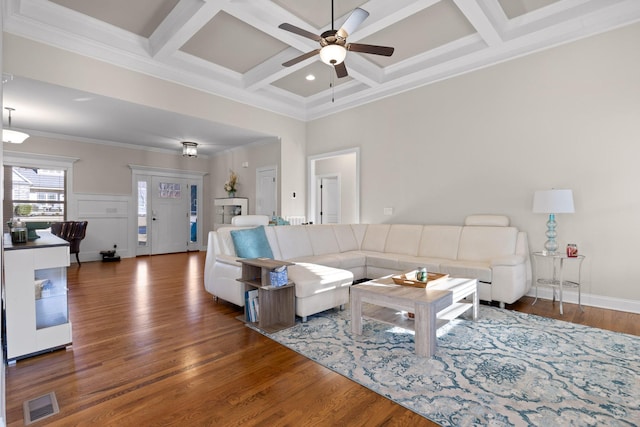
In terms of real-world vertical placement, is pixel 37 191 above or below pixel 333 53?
below

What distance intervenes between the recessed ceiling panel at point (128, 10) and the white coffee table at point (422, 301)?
12.0 ft

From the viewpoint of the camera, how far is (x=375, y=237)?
5230mm

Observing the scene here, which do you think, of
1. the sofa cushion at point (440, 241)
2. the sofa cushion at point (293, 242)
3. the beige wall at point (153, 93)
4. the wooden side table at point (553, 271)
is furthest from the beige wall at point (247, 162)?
the wooden side table at point (553, 271)

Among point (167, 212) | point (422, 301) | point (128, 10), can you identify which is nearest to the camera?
point (422, 301)

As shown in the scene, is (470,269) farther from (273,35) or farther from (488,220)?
(273,35)

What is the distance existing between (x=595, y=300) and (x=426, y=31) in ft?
12.4

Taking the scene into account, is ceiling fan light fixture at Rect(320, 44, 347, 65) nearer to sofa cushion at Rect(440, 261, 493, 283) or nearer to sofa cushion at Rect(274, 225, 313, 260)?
sofa cushion at Rect(274, 225, 313, 260)

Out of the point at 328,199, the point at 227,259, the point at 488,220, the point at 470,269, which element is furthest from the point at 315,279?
the point at 328,199

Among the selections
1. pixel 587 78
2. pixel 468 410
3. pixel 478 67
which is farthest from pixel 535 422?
pixel 478 67

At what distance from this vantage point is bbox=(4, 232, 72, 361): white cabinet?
2.31 m

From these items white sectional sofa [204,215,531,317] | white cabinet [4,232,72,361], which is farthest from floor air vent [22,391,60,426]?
white sectional sofa [204,215,531,317]

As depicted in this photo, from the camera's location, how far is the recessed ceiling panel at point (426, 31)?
368 cm

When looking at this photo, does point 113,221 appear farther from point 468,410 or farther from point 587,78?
point 587,78

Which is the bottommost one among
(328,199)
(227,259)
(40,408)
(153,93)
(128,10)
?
(40,408)
